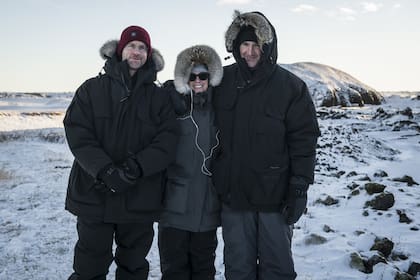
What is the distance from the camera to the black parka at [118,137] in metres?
3.10

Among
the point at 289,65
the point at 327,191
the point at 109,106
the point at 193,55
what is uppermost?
the point at 289,65

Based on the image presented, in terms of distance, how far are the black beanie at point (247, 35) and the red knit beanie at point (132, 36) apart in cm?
82

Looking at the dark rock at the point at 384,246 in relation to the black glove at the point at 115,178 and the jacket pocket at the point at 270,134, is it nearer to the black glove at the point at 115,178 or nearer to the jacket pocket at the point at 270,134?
the jacket pocket at the point at 270,134

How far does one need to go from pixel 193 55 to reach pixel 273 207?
5.10 feet

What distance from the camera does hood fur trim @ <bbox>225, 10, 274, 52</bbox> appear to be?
3124 millimetres

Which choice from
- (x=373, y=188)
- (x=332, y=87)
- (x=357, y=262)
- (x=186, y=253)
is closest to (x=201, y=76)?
(x=186, y=253)

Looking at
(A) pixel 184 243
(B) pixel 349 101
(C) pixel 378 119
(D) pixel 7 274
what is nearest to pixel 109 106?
(A) pixel 184 243

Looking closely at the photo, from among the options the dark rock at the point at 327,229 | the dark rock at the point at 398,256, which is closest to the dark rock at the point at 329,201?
the dark rock at the point at 327,229

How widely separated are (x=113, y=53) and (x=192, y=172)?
128cm

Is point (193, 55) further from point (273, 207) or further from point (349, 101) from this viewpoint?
point (349, 101)

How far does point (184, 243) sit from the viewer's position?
3445mm

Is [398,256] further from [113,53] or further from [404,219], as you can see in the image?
[113,53]

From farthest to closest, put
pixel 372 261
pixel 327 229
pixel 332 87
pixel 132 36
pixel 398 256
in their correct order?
pixel 332 87
pixel 327 229
pixel 398 256
pixel 372 261
pixel 132 36

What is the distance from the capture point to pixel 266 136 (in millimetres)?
3150
